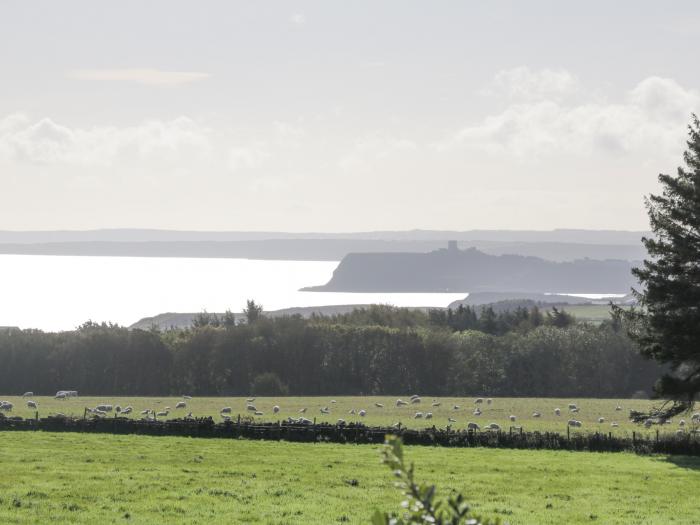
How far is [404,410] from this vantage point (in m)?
94.1

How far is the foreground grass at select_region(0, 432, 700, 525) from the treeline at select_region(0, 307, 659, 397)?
74847 mm

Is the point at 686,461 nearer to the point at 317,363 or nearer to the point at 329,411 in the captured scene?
the point at 329,411

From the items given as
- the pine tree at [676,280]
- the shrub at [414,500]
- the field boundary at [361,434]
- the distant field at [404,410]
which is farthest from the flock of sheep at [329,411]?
the shrub at [414,500]

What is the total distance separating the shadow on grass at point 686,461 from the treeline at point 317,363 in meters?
77.5

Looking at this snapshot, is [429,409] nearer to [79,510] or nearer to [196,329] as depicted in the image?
[196,329]

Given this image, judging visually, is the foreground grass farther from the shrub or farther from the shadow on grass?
the shrub

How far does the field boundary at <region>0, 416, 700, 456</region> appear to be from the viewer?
180 feet

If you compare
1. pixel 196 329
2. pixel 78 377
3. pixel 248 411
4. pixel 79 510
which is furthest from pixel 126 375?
pixel 79 510

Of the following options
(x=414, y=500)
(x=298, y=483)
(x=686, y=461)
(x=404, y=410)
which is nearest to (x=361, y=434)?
(x=686, y=461)

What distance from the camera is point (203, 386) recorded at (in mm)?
129125

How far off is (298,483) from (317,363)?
93388mm

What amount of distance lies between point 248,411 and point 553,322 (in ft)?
279

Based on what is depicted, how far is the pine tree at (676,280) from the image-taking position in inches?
2048

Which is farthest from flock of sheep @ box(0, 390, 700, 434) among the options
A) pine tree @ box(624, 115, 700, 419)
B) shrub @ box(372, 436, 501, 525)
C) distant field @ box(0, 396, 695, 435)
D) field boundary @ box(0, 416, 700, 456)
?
shrub @ box(372, 436, 501, 525)
